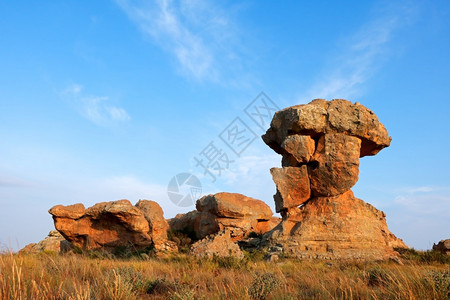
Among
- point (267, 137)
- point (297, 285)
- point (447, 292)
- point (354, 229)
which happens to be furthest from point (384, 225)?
point (447, 292)

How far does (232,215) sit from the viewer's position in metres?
19.6

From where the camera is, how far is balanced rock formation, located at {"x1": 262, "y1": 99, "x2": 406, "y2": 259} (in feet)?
44.1

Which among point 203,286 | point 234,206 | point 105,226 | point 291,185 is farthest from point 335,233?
point 105,226

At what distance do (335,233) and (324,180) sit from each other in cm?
226

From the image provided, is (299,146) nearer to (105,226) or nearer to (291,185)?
(291,185)

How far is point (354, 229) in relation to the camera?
13.4m

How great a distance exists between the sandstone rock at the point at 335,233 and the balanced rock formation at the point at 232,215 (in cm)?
495

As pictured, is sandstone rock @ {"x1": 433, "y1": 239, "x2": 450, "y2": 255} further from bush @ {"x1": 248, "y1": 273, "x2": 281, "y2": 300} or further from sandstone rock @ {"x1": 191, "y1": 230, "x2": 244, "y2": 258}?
bush @ {"x1": 248, "y1": 273, "x2": 281, "y2": 300}

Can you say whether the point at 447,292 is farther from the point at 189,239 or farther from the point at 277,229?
the point at 189,239

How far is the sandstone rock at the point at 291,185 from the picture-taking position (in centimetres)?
1445

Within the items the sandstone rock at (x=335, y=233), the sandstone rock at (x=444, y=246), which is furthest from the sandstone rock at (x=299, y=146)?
the sandstone rock at (x=444, y=246)

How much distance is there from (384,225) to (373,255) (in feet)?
9.99

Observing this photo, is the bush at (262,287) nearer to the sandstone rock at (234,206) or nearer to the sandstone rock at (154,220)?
the sandstone rock at (154,220)

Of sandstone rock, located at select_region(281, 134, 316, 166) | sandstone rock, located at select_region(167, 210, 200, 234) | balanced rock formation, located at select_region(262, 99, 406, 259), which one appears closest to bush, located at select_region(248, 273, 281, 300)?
balanced rock formation, located at select_region(262, 99, 406, 259)
